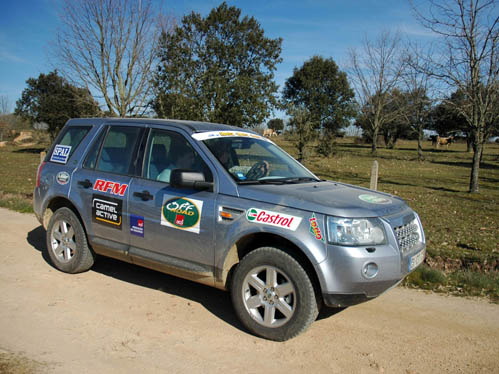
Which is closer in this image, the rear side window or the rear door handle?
the rear door handle

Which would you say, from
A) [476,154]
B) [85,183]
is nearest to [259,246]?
[85,183]

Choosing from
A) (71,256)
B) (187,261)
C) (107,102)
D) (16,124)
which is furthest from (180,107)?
(16,124)

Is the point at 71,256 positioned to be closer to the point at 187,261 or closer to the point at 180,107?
the point at 187,261

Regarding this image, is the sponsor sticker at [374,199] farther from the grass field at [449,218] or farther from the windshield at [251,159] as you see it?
the grass field at [449,218]

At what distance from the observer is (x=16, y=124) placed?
204 ft

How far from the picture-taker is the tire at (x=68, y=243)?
520 cm

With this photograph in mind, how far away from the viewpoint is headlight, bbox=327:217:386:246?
3.50 meters

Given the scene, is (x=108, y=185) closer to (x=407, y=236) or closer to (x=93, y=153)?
(x=93, y=153)

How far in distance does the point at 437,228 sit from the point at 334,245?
664 cm

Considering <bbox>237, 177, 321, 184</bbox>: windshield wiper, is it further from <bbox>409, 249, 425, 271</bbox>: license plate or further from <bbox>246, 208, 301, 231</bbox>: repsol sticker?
<bbox>409, 249, 425, 271</bbox>: license plate

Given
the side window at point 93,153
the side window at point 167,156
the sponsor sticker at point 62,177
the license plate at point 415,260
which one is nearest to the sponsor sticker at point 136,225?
the side window at point 167,156

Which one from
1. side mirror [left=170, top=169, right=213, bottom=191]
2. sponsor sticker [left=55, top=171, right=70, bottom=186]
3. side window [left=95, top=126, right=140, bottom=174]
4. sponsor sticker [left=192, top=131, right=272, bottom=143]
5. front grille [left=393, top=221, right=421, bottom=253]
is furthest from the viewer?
sponsor sticker [left=55, top=171, right=70, bottom=186]

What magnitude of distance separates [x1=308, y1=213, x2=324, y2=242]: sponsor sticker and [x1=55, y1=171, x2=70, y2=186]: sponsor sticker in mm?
3278

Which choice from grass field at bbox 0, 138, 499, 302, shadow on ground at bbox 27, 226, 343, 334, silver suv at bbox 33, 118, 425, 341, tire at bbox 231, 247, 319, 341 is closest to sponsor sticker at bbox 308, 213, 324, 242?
silver suv at bbox 33, 118, 425, 341
